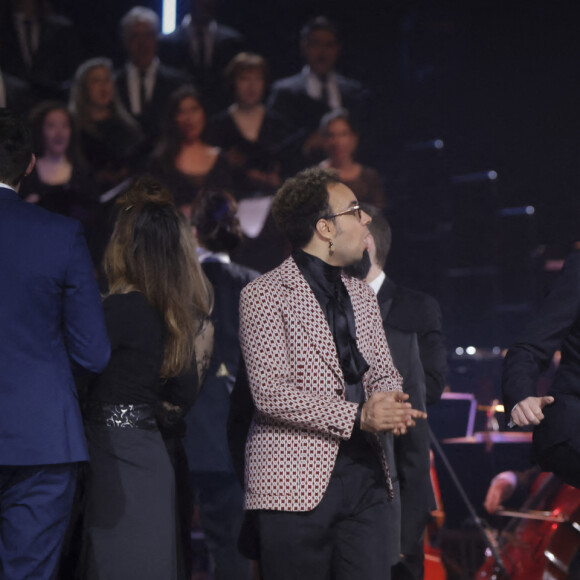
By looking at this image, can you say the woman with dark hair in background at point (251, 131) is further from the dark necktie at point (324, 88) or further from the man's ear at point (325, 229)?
the man's ear at point (325, 229)

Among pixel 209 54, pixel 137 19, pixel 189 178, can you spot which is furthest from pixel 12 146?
pixel 137 19

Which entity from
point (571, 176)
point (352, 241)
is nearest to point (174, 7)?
point (571, 176)

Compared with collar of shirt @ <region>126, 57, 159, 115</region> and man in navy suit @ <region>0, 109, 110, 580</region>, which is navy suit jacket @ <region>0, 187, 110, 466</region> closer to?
man in navy suit @ <region>0, 109, 110, 580</region>

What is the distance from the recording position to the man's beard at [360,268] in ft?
10.8

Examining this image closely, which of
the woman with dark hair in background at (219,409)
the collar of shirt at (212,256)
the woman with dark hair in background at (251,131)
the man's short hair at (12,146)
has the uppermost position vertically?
the woman with dark hair in background at (251,131)

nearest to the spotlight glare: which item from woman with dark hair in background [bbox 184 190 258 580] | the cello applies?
woman with dark hair in background [bbox 184 190 258 580]

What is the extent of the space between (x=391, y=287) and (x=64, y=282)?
4.91ft

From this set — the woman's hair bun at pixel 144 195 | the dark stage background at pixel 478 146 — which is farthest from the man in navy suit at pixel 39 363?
the dark stage background at pixel 478 146

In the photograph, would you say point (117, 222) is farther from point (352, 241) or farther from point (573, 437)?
point (573, 437)

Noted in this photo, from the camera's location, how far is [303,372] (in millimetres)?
2369

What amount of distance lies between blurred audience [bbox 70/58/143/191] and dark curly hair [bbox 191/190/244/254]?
2.55 m

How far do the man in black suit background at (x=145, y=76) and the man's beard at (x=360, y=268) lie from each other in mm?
3537

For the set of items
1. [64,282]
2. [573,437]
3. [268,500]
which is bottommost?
[268,500]

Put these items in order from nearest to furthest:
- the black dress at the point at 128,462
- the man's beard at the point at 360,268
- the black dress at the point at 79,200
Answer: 1. the black dress at the point at 128,462
2. the man's beard at the point at 360,268
3. the black dress at the point at 79,200
